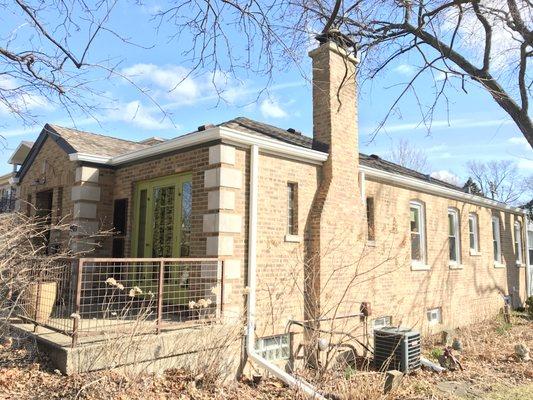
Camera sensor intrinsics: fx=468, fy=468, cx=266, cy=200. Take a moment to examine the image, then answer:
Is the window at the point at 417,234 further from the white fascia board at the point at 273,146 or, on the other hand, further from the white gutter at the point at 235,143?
the white fascia board at the point at 273,146

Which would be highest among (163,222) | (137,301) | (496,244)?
(163,222)

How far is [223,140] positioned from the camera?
26.8 ft

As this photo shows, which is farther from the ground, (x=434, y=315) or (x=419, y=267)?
(x=419, y=267)

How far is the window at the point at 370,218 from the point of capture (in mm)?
11367

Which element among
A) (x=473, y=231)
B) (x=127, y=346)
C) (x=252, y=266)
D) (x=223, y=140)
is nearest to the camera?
(x=127, y=346)

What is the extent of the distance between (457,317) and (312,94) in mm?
8371

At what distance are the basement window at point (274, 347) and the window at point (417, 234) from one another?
5467 mm

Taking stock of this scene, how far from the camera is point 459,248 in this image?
48.5ft

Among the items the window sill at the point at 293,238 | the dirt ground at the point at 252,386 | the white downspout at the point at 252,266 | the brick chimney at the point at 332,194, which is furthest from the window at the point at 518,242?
the white downspout at the point at 252,266

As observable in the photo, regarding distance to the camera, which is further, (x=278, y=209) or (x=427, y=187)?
(x=427, y=187)

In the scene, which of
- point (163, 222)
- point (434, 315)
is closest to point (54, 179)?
point (163, 222)

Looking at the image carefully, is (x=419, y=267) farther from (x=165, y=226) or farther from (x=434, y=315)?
(x=165, y=226)

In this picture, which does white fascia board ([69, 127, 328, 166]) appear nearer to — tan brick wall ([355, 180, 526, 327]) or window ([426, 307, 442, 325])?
tan brick wall ([355, 180, 526, 327])

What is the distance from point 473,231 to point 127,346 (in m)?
13.4
